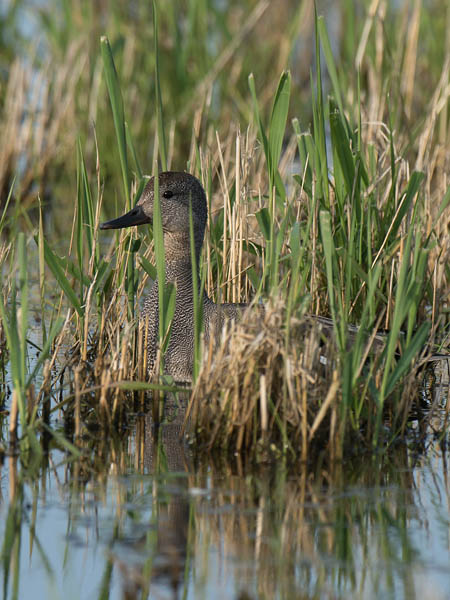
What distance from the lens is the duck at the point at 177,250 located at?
5270 mm

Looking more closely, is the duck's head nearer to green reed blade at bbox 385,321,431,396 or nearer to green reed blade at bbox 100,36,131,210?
green reed blade at bbox 100,36,131,210

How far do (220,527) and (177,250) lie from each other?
2409 mm

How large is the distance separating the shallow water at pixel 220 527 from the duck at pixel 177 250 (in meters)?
1.14

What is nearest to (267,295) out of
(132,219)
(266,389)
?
(266,389)

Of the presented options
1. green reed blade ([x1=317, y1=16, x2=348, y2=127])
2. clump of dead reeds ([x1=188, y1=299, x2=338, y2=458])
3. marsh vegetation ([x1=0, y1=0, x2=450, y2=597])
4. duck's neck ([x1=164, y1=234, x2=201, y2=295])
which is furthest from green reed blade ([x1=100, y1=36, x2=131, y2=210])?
clump of dead reeds ([x1=188, y1=299, x2=338, y2=458])

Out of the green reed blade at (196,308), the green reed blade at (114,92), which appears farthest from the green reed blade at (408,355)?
the green reed blade at (114,92)

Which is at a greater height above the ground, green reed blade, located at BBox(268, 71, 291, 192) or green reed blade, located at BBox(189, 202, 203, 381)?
green reed blade, located at BBox(268, 71, 291, 192)

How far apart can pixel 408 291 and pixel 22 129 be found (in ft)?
18.2

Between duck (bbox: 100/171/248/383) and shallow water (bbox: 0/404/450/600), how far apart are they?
114cm

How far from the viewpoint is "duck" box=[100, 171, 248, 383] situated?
527 centimetres

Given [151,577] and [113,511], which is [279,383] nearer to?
[113,511]

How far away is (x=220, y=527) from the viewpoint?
3.39 m

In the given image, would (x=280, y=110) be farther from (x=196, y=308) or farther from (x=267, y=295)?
(x=196, y=308)

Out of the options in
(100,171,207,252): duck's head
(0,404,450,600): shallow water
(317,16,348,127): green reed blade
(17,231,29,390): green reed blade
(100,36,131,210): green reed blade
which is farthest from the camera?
(100,171,207,252): duck's head
